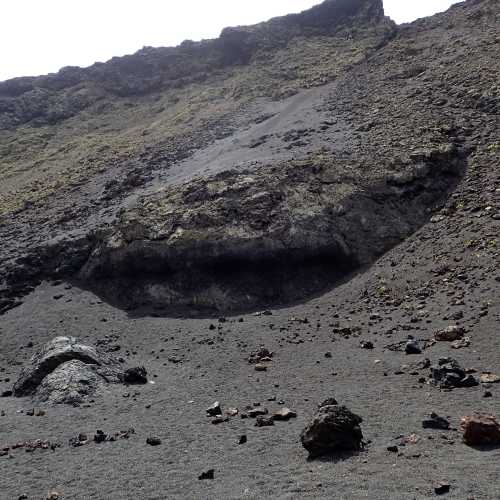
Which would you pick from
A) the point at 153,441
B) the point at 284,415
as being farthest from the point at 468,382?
the point at 153,441

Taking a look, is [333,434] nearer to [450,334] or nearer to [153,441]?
[153,441]

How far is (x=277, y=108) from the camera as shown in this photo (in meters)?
33.0

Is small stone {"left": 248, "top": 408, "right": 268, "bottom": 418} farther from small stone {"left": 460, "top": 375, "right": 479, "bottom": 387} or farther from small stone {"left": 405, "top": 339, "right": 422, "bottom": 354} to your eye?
small stone {"left": 405, "top": 339, "right": 422, "bottom": 354}

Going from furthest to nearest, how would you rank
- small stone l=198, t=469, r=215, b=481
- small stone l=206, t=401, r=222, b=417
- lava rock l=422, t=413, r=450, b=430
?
small stone l=206, t=401, r=222, b=417 < lava rock l=422, t=413, r=450, b=430 < small stone l=198, t=469, r=215, b=481

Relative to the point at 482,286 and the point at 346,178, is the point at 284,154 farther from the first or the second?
the point at 482,286

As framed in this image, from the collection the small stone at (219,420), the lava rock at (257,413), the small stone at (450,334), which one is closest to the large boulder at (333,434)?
the lava rock at (257,413)

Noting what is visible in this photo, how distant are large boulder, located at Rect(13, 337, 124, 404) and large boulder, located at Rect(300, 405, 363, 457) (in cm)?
662

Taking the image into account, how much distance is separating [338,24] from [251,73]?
10.6 metres

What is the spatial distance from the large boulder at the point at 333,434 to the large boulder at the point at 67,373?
662cm

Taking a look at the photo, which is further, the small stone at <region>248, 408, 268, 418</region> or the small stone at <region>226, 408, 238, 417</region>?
the small stone at <region>226, 408, 238, 417</region>

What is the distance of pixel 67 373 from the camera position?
1323 cm

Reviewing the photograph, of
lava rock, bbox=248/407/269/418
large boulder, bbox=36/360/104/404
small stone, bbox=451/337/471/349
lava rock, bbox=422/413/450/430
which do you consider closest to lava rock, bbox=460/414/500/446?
lava rock, bbox=422/413/450/430

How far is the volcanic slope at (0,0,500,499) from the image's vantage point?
809 centimetres

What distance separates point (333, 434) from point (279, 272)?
11.5 meters
